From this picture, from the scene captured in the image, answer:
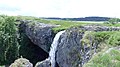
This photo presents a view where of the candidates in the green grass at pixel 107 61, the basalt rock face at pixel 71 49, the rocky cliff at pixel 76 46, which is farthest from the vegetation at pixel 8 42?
the green grass at pixel 107 61

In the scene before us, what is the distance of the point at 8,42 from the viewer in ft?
194

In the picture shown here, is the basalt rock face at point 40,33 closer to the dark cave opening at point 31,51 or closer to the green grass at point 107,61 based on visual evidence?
the dark cave opening at point 31,51

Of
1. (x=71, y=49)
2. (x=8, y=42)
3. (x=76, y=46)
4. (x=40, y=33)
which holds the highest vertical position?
(x=76, y=46)

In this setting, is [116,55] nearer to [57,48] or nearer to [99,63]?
[99,63]

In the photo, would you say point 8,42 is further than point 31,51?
No

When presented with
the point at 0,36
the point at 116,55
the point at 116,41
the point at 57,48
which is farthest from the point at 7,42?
the point at 116,55

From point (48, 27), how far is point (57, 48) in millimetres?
14547

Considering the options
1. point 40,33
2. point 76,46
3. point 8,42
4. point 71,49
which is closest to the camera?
point 76,46

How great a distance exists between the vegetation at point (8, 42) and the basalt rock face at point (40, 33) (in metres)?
2.77

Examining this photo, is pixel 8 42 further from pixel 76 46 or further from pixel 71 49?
pixel 76 46

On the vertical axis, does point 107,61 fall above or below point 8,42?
above

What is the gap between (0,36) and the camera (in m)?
58.3

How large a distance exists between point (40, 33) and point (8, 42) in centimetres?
695

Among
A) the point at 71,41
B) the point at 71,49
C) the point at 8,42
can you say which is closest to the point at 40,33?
the point at 8,42
